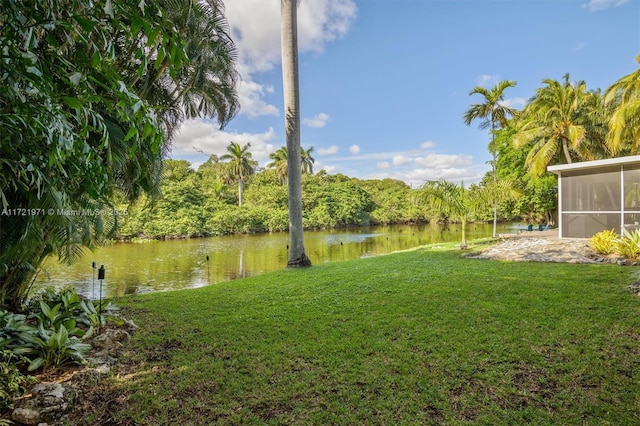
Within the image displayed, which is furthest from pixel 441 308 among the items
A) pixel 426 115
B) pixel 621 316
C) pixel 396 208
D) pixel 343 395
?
pixel 396 208

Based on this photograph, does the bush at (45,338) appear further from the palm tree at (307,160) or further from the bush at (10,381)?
the palm tree at (307,160)

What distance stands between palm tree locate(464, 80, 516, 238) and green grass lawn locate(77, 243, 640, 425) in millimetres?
13151

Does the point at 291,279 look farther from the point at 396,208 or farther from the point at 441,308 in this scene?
the point at 396,208

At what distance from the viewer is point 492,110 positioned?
17109 millimetres

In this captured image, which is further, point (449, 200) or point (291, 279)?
point (449, 200)

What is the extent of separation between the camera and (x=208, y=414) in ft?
8.13

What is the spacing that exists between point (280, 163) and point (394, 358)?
3733 cm

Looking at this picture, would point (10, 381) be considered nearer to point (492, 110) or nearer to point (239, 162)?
point (492, 110)

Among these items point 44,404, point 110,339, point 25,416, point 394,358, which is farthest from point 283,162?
point 25,416

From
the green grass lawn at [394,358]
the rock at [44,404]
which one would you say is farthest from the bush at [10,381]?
the green grass lawn at [394,358]

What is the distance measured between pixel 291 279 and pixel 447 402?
5.41 meters

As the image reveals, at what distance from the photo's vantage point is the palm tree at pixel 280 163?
3916 centimetres

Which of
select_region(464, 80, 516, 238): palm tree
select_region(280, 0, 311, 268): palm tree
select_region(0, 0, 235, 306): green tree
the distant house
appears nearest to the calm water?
select_region(280, 0, 311, 268): palm tree

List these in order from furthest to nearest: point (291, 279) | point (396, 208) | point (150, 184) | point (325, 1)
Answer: point (396, 208)
point (325, 1)
point (291, 279)
point (150, 184)
